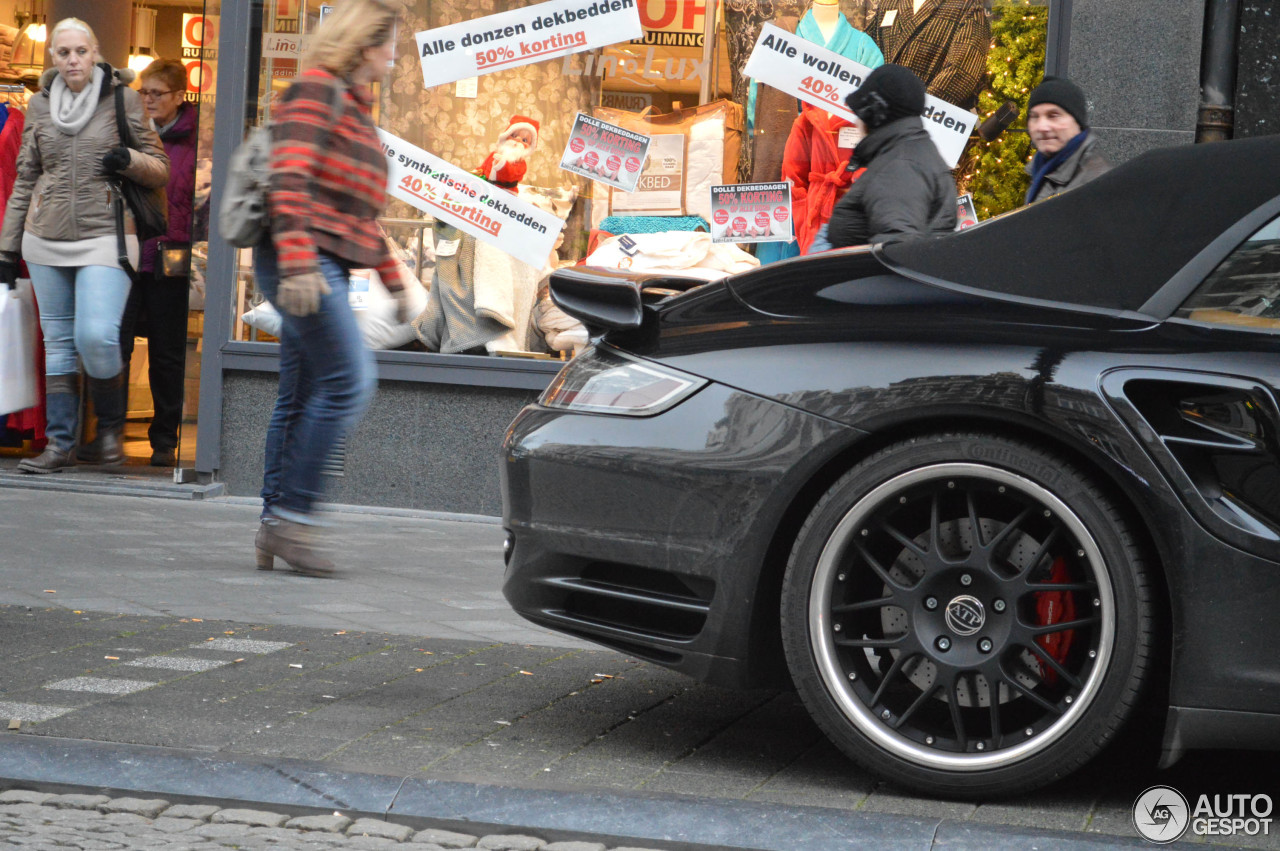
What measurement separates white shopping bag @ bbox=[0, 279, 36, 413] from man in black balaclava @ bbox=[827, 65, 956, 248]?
181 inches

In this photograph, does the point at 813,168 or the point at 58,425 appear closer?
the point at 813,168

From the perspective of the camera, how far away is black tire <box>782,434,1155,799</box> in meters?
3.18

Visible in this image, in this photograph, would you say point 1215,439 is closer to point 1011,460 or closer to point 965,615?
point 1011,460

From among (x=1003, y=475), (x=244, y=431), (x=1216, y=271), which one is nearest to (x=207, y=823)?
(x=1003, y=475)

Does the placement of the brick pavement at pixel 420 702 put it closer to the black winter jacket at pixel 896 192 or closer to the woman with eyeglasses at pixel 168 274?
the black winter jacket at pixel 896 192

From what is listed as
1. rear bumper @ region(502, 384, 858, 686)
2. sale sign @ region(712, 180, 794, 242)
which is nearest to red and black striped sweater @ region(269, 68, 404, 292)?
rear bumper @ region(502, 384, 858, 686)

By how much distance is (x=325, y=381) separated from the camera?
5.50 metres

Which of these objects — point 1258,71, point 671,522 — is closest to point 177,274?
point 1258,71

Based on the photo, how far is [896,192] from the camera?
5.61m

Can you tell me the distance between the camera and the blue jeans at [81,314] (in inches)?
319

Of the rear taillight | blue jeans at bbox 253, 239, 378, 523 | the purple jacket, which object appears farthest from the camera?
the purple jacket

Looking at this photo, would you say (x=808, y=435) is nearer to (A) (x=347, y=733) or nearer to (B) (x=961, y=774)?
(B) (x=961, y=774)

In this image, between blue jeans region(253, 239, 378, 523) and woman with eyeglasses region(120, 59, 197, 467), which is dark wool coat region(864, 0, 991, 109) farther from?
woman with eyeglasses region(120, 59, 197, 467)

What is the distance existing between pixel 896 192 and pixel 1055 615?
2.60 metres
